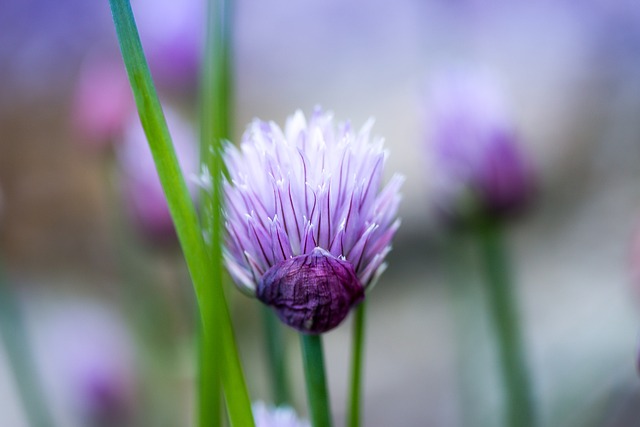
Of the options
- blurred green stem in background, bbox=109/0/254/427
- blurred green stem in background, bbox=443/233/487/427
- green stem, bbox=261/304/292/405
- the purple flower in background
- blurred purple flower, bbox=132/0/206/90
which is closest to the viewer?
blurred green stem in background, bbox=109/0/254/427

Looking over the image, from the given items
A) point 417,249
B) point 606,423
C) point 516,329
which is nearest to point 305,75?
point 417,249

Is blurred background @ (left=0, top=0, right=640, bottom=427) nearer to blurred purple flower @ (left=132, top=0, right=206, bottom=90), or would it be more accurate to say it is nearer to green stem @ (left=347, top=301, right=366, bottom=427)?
blurred purple flower @ (left=132, top=0, right=206, bottom=90)

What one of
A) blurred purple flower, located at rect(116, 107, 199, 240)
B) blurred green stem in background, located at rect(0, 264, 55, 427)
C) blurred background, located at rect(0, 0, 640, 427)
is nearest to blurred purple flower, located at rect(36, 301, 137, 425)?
blurred background, located at rect(0, 0, 640, 427)

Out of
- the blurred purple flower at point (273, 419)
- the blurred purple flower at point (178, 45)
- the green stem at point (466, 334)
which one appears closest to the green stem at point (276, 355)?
the blurred purple flower at point (273, 419)

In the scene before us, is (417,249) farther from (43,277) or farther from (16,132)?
(16,132)

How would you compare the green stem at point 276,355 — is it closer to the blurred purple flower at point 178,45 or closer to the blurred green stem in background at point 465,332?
the blurred green stem in background at point 465,332

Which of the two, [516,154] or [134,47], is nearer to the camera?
[134,47]

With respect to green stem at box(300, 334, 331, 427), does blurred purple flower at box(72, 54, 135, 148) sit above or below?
above
